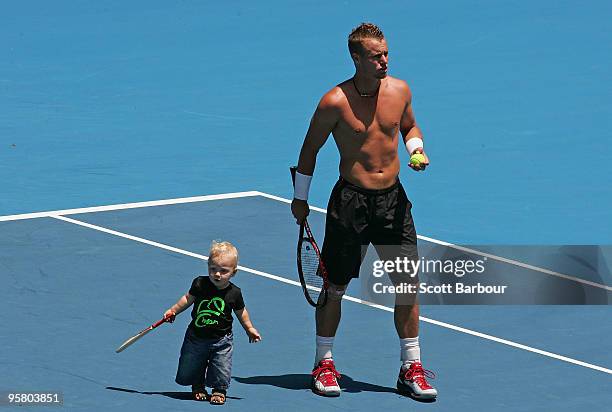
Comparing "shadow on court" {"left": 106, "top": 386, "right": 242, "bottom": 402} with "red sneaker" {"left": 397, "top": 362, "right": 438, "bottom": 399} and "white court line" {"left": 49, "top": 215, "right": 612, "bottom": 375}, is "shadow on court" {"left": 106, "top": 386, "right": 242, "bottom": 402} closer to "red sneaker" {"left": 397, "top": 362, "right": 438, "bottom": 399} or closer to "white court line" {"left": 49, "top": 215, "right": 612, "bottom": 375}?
"red sneaker" {"left": 397, "top": 362, "right": 438, "bottom": 399}

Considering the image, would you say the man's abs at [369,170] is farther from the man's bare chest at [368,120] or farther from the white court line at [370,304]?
the white court line at [370,304]

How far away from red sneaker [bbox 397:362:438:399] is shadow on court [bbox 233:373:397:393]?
115 millimetres

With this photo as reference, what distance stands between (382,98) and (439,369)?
1972 mm

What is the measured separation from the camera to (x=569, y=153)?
62.3 ft

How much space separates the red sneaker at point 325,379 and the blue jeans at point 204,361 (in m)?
0.61

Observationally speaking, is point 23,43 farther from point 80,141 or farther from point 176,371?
point 176,371

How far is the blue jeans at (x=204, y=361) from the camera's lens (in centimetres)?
1179

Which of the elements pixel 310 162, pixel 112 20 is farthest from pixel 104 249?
pixel 112 20

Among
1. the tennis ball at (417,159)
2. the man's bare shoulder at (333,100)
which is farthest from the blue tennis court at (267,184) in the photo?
the man's bare shoulder at (333,100)

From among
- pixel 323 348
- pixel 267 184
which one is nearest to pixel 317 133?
pixel 323 348

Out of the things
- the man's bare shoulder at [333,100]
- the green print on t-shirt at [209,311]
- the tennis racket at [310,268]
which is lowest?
the green print on t-shirt at [209,311]

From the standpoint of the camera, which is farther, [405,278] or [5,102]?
[5,102]

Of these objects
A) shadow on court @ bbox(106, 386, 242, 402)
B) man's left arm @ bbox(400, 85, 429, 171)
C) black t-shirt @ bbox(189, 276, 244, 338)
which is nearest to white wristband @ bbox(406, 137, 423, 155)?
man's left arm @ bbox(400, 85, 429, 171)

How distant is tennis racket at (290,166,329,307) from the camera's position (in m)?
12.2
